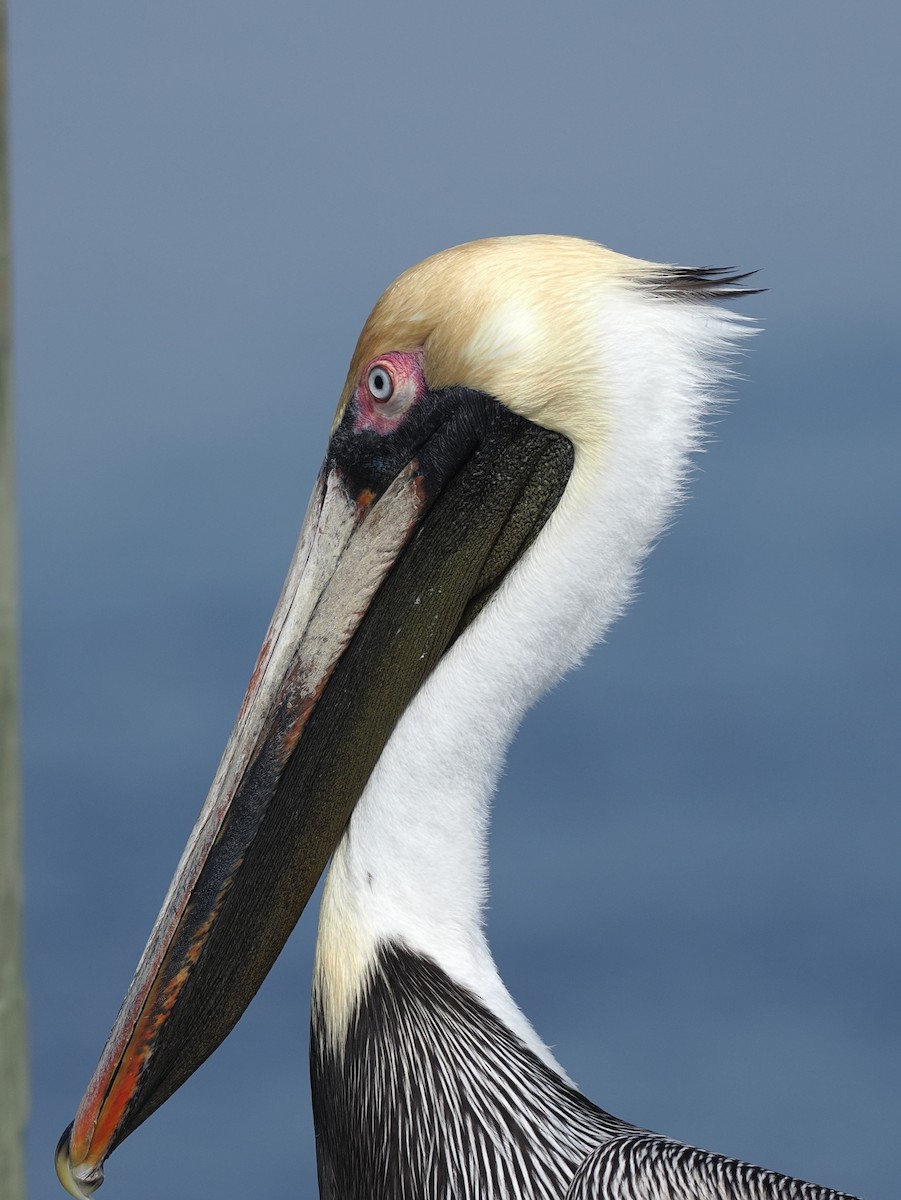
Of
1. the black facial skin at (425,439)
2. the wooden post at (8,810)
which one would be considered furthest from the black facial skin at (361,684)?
the wooden post at (8,810)

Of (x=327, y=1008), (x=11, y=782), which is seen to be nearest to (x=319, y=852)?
(x=327, y=1008)

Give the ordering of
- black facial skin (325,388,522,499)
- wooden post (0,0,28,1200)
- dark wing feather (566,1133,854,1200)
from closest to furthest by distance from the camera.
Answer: wooden post (0,0,28,1200)
dark wing feather (566,1133,854,1200)
black facial skin (325,388,522,499)

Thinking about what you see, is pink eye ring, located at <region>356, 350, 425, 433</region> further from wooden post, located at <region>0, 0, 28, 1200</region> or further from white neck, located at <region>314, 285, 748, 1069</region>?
wooden post, located at <region>0, 0, 28, 1200</region>

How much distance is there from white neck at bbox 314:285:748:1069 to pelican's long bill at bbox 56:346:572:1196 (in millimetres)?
100

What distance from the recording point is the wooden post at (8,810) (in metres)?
1.37

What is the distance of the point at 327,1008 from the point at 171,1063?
326 mm

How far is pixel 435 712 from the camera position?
11.4 ft

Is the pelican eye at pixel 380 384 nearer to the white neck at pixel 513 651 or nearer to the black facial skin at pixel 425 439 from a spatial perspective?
the black facial skin at pixel 425 439

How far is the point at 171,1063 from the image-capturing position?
3600 mm

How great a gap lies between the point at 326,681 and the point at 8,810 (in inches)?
83.6

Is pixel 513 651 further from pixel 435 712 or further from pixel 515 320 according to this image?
pixel 515 320

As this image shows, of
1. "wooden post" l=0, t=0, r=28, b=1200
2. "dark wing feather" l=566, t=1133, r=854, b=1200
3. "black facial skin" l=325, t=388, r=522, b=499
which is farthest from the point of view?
"black facial skin" l=325, t=388, r=522, b=499

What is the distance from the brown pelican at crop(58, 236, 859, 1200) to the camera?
3441mm

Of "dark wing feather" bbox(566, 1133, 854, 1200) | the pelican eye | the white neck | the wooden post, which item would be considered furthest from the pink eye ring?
the wooden post
